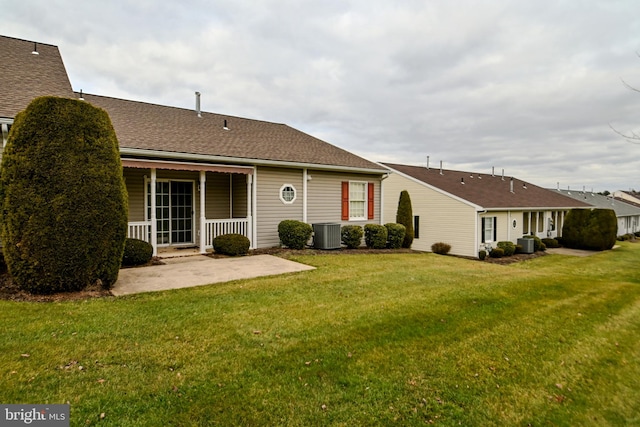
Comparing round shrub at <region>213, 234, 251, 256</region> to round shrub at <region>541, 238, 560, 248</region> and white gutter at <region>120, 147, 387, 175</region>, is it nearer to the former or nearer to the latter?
white gutter at <region>120, 147, 387, 175</region>

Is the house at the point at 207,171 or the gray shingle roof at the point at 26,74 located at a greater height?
the gray shingle roof at the point at 26,74

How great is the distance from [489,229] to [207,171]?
647 inches

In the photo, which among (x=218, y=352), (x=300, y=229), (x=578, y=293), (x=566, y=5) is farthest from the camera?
(x=300, y=229)

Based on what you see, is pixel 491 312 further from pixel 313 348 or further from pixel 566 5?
pixel 566 5

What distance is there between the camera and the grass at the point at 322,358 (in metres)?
2.87

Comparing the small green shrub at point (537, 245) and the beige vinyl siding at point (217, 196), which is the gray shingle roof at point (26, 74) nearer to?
the beige vinyl siding at point (217, 196)

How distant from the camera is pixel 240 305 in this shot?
548 cm

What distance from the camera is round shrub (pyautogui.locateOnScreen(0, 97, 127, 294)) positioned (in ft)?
17.8

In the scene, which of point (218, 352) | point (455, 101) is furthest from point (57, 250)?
point (455, 101)

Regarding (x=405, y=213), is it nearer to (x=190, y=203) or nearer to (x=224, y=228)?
(x=224, y=228)

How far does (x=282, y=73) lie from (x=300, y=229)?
8307mm

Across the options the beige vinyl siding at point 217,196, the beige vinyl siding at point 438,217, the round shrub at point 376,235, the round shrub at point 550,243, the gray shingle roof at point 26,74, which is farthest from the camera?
the round shrub at point 550,243

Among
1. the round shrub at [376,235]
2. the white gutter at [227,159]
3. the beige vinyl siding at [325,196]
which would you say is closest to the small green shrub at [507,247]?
the round shrub at [376,235]

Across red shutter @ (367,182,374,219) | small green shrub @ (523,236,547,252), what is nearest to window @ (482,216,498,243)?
small green shrub @ (523,236,547,252)
